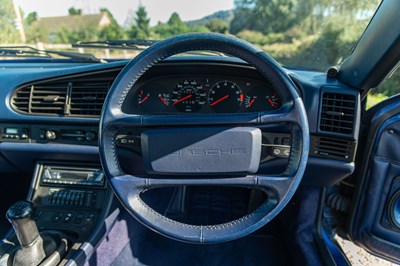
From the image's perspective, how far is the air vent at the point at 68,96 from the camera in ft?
5.96

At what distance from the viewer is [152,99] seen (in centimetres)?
185

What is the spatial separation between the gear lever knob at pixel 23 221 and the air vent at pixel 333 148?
1.45 meters

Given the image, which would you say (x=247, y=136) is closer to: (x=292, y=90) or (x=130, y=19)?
(x=292, y=90)

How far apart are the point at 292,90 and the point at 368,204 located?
1093 millimetres

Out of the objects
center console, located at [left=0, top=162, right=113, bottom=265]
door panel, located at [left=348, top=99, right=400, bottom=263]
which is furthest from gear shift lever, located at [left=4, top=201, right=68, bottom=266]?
door panel, located at [left=348, top=99, right=400, bottom=263]

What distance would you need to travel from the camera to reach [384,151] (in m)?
1.76

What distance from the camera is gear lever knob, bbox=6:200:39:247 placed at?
1.41 metres

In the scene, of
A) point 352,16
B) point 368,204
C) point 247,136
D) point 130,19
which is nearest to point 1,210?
point 130,19

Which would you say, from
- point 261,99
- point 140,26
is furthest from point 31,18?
point 261,99

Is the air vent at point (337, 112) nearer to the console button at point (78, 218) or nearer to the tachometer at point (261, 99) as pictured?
the tachometer at point (261, 99)

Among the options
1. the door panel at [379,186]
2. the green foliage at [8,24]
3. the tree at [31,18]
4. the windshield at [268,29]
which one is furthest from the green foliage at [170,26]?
the tree at [31,18]

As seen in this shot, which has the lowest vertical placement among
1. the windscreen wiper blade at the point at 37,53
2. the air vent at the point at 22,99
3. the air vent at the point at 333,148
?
the air vent at the point at 333,148

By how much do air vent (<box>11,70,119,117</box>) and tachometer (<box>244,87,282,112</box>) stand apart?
76cm

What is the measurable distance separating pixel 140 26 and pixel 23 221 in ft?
5.17
